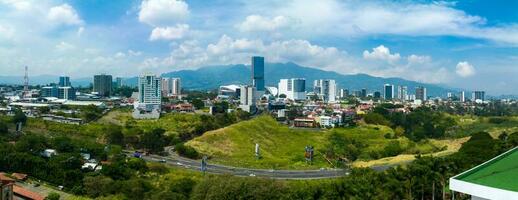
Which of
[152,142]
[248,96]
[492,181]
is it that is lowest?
[152,142]

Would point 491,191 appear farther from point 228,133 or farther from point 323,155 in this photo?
point 228,133

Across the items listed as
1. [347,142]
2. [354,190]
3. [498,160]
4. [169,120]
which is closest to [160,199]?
[354,190]

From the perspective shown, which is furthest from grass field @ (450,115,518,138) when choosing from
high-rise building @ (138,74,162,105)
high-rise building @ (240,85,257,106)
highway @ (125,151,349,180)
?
high-rise building @ (138,74,162,105)

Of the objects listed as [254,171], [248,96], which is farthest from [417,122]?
[254,171]

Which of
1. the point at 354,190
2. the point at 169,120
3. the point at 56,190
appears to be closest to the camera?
the point at 354,190

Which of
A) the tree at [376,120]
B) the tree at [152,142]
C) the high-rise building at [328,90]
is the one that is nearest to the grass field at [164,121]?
the tree at [152,142]

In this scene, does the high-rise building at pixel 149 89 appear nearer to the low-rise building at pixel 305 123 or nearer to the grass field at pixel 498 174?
the low-rise building at pixel 305 123

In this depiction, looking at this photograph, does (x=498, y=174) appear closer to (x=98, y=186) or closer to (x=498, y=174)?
(x=498, y=174)
